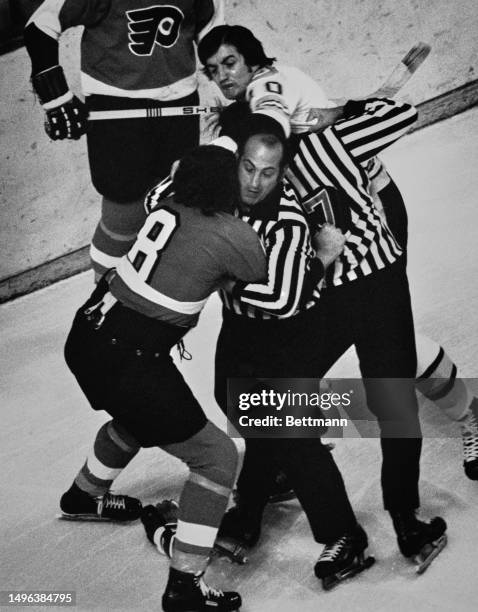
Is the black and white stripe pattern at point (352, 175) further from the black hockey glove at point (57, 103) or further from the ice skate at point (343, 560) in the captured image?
the black hockey glove at point (57, 103)

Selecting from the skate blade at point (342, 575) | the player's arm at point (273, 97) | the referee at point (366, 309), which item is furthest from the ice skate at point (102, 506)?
the player's arm at point (273, 97)

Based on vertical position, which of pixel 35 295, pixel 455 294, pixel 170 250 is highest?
pixel 170 250

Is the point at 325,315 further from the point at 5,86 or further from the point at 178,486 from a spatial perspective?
the point at 5,86

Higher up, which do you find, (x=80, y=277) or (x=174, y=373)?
(x=174, y=373)

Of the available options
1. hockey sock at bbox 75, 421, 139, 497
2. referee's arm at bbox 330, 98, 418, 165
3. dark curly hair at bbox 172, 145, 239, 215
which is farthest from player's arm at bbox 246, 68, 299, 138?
hockey sock at bbox 75, 421, 139, 497

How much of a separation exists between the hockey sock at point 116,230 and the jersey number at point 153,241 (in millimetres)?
967

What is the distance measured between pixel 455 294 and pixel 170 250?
133 cm

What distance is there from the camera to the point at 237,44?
8.43 ft

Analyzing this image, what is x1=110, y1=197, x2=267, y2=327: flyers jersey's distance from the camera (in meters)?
1.83

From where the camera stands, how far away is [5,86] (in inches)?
126

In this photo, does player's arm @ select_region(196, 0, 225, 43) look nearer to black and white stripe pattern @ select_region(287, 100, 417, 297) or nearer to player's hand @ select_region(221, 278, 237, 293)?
black and white stripe pattern @ select_region(287, 100, 417, 297)

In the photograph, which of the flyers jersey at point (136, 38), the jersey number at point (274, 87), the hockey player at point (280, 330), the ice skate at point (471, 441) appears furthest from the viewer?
the flyers jersey at point (136, 38)

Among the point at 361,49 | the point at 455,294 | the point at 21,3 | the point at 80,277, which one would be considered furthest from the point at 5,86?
the point at 455,294

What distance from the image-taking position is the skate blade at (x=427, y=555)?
2043 millimetres
